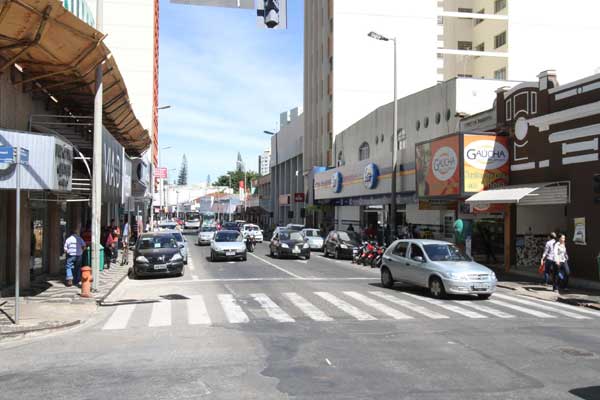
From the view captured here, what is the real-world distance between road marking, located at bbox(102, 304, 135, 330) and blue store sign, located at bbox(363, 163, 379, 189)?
81.0 feet

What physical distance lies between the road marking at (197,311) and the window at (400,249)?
6.13 metres

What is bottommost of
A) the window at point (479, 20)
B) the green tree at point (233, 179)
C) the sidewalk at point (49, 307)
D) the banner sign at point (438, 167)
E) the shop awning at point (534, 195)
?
the sidewalk at point (49, 307)

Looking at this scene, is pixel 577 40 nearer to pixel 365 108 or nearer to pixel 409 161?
pixel 365 108

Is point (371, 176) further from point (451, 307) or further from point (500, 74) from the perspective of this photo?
point (451, 307)

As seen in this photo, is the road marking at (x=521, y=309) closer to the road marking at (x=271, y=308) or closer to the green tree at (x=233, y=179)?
the road marking at (x=271, y=308)

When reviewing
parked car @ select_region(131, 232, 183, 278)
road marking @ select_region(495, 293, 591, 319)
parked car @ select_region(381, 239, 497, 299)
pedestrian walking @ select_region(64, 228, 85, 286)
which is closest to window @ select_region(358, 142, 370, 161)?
parked car @ select_region(131, 232, 183, 278)

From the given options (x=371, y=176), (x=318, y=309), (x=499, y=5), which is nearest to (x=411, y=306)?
(x=318, y=309)

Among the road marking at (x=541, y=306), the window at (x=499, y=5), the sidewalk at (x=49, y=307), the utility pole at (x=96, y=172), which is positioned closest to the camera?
the sidewalk at (x=49, y=307)

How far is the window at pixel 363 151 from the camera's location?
4356cm

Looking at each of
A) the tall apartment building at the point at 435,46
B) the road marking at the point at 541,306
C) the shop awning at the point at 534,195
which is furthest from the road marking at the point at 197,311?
the tall apartment building at the point at 435,46

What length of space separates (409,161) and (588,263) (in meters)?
14.8

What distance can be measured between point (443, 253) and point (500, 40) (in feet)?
126

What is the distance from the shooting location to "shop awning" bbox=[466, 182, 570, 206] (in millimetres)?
20000

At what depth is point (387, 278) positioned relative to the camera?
18.1 m
